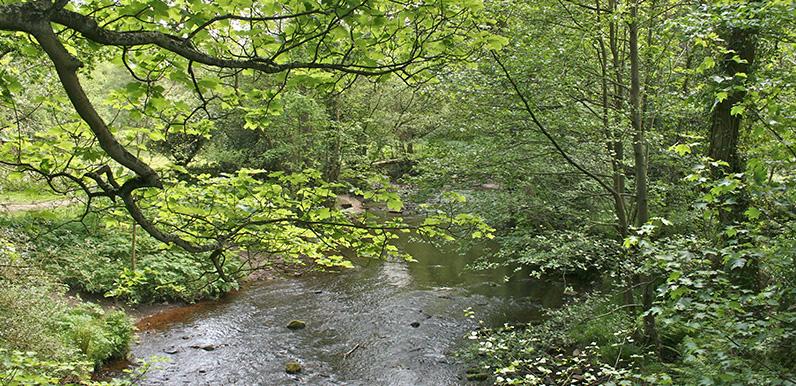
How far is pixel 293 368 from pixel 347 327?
1828mm

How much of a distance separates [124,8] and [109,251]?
347 inches

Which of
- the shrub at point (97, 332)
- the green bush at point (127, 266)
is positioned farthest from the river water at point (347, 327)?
the green bush at point (127, 266)

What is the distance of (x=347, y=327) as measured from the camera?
8.95 metres

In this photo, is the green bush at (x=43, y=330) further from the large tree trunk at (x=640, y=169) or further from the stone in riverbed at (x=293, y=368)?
the large tree trunk at (x=640, y=169)

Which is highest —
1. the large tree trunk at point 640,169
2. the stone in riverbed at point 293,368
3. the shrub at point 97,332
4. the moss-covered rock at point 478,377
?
the large tree trunk at point 640,169

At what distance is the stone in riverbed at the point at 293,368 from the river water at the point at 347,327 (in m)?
0.09

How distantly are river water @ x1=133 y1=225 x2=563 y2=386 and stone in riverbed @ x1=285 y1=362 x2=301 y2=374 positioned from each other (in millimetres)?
89

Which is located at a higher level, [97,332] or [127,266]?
[127,266]

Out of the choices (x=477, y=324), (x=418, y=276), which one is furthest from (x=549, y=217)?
(x=418, y=276)

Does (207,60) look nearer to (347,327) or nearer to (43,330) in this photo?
(43,330)

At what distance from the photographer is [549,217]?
26.1 ft

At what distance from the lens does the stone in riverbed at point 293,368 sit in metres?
7.21

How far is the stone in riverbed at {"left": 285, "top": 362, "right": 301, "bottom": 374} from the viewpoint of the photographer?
23.7 ft

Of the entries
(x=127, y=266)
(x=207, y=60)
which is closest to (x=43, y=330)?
(x=127, y=266)
